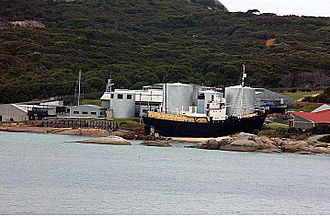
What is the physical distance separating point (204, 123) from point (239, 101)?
9.36 metres

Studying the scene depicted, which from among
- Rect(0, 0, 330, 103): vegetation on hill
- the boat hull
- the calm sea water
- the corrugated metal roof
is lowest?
the calm sea water

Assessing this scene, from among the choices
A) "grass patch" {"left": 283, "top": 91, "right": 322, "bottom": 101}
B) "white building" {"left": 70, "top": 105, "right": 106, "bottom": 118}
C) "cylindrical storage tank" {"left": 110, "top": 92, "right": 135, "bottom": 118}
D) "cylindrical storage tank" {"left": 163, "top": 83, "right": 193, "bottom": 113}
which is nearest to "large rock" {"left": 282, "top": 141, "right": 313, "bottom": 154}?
"cylindrical storage tank" {"left": 163, "top": 83, "right": 193, "bottom": 113}

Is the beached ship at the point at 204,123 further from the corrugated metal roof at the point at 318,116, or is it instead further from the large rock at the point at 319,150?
the large rock at the point at 319,150

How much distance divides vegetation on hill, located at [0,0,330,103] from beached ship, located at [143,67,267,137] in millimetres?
25336

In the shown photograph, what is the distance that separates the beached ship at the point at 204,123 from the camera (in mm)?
68188

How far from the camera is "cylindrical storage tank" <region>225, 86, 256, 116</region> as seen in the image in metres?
76.2

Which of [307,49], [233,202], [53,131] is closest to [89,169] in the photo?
[233,202]

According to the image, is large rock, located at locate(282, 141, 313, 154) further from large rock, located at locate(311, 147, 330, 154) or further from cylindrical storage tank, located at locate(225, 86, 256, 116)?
cylindrical storage tank, located at locate(225, 86, 256, 116)

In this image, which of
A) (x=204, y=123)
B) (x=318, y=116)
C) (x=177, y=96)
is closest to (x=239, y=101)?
(x=177, y=96)

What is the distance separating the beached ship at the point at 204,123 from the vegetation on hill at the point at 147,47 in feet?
83.1

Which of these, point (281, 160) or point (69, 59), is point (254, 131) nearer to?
point (281, 160)

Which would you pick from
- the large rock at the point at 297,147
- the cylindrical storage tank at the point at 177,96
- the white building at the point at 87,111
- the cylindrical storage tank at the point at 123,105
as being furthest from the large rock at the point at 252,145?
the white building at the point at 87,111

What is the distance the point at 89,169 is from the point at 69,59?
240 ft

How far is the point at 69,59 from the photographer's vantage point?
113250mm
